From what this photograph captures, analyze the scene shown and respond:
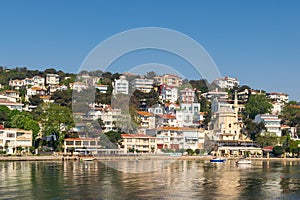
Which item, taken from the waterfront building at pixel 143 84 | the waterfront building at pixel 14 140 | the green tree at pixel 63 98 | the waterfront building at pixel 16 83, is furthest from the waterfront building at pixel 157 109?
the waterfront building at pixel 16 83

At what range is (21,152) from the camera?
1954 inches

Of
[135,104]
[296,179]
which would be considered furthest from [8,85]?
[296,179]

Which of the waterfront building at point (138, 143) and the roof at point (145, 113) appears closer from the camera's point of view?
the waterfront building at point (138, 143)

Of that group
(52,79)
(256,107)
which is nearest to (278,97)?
(256,107)

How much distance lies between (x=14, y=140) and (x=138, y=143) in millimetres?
12882

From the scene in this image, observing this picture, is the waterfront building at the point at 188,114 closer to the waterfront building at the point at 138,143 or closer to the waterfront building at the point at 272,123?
the waterfront building at the point at 272,123

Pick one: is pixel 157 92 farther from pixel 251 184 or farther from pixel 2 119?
pixel 251 184

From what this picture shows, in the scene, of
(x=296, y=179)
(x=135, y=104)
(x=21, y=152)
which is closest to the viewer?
(x=296, y=179)

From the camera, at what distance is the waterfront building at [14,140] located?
49.0 meters

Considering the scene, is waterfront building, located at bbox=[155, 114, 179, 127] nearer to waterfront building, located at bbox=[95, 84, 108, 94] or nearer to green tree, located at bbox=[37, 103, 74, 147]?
waterfront building, located at bbox=[95, 84, 108, 94]

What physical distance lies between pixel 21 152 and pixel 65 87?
33.5 metres

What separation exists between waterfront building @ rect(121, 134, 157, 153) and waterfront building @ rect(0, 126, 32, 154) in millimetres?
9765

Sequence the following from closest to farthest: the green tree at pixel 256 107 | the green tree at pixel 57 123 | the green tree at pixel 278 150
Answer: the green tree at pixel 57 123 → the green tree at pixel 278 150 → the green tree at pixel 256 107

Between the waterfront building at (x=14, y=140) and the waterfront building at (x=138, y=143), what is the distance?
384 inches
